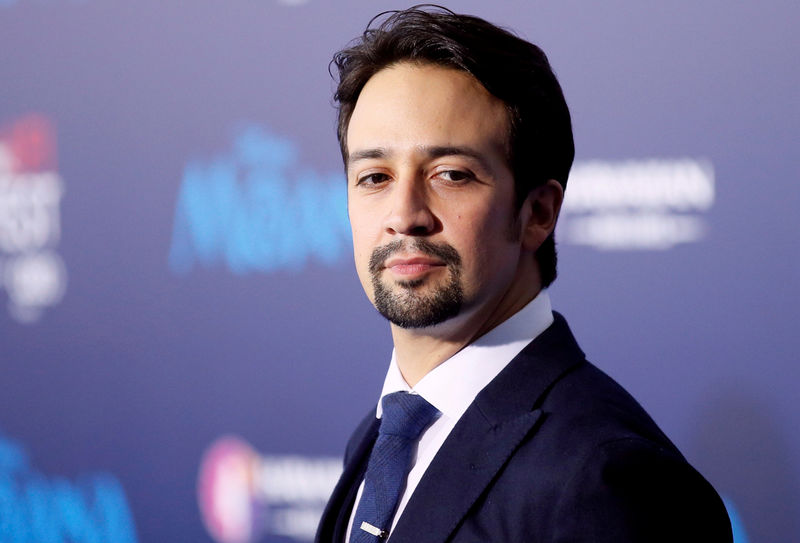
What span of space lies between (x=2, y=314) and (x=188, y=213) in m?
0.51

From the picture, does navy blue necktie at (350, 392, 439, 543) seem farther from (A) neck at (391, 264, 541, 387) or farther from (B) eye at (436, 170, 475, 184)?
(B) eye at (436, 170, 475, 184)

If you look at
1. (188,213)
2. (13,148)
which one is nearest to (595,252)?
(188,213)

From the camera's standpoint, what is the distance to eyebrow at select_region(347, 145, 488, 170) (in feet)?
3.22

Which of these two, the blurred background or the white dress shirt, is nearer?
the white dress shirt

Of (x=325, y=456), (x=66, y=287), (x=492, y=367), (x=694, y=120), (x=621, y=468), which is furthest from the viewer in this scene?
(x=66, y=287)

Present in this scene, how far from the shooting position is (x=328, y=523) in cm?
110

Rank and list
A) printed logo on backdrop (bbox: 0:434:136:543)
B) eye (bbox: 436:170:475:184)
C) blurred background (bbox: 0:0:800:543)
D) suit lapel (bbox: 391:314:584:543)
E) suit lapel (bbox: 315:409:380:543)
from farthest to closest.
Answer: printed logo on backdrop (bbox: 0:434:136:543), blurred background (bbox: 0:0:800:543), suit lapel (bbox: 315:409:380:543), eye (bbox: 436:170:475:184), suit lapel (bbox: 391:314:584:543)

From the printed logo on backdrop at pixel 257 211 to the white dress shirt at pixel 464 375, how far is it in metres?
0.90

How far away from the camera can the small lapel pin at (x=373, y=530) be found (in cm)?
96

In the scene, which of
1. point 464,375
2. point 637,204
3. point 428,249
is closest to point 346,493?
point 464,375

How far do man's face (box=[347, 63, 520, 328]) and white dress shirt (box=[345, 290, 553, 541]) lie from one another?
38 millimetres

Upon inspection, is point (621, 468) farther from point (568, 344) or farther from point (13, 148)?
point (13, 148)

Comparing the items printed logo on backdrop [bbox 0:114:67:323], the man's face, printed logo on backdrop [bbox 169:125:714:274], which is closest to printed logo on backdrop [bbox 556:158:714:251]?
printed logo on backdrop [bbox 169:125:714:274]

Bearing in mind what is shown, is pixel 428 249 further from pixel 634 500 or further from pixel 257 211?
pixel 257 211
